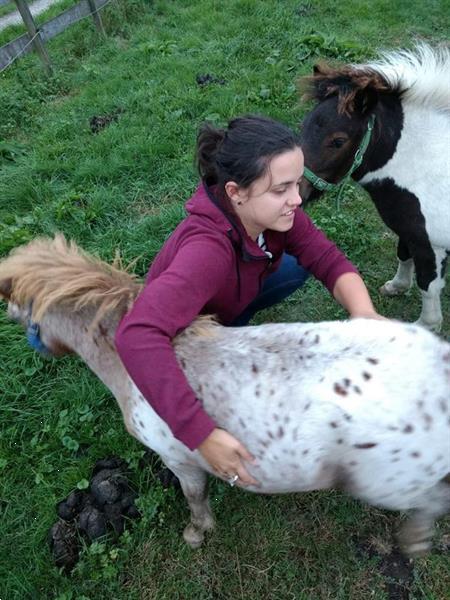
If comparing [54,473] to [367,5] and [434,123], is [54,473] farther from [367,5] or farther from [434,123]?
[367,5]

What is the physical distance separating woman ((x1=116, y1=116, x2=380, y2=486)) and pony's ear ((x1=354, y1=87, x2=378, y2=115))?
0.78 meters

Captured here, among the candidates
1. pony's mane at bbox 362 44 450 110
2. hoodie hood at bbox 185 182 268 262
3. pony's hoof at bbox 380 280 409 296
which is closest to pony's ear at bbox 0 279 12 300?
hoodie hood at bbox 185 182 268 262

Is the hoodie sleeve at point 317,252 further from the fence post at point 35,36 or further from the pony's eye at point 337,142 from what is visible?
the fence post at point 35,36

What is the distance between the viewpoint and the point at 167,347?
5.00 ft

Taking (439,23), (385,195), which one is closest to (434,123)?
(385,195)

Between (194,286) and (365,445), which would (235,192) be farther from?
(365,445)

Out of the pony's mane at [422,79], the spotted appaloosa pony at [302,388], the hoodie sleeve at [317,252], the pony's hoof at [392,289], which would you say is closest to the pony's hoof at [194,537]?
the spotted appaloosa pony at [302,388]

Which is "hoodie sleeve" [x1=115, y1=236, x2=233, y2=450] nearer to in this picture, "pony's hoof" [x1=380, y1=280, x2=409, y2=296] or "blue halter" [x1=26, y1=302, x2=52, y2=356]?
"blue halter" [x1=26, y1=302, x2=52, y2=356]

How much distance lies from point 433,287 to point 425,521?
141 centimetres

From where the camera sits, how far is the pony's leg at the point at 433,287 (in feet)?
8.93

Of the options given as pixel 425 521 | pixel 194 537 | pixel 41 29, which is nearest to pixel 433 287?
pixel 425 521

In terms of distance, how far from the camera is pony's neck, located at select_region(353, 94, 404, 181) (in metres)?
2.53

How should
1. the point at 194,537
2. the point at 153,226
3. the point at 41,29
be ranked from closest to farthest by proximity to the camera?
the point at 194,537
the point at 153,226
the point at 41,29

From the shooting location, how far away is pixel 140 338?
1516mm
